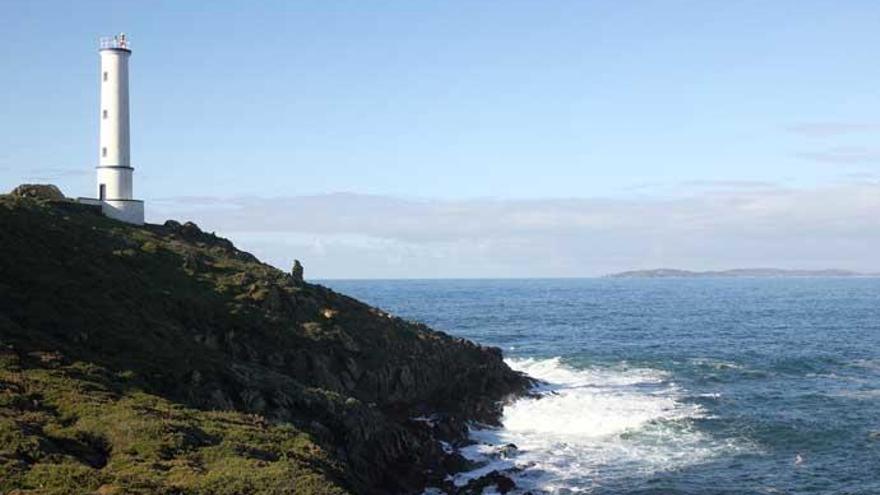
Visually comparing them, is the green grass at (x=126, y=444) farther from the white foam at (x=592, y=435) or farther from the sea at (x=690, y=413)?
the sea at (x=690, y=413)

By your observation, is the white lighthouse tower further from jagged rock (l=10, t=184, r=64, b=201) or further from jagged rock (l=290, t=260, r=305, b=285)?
jagged rock (l=290, t=260, r=305, b=285)

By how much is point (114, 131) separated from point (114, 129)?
163mm

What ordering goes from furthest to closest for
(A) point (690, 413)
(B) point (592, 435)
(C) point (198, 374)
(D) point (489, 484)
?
(A) point (690, 413) < (B) point (592, 435) < (D) point (489, 484) < (C) point (198, 374)

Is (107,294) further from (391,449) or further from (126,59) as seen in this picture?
(126,59)

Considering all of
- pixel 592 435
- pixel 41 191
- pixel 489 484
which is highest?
pixel 41 191

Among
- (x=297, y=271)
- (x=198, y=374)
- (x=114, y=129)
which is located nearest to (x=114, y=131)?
(x=114, y=129)

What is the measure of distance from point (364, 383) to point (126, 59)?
113ft

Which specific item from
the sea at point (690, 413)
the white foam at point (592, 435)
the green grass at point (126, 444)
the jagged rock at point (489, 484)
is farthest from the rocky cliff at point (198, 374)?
the sea at point (690, 413)

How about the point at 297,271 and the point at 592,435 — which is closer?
the point at 592,435

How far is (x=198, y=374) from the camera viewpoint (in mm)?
38750

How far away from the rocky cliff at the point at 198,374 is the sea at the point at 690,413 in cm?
505

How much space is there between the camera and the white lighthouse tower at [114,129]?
65.1 m

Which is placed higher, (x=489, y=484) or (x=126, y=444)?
(x=126, y=444)

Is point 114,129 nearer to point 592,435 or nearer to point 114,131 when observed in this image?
point 114,131
